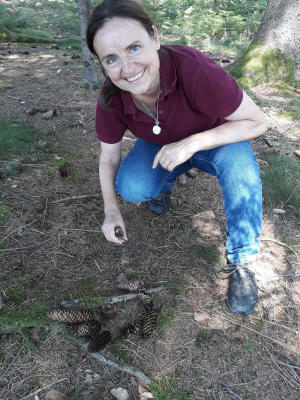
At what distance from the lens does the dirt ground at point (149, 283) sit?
147 centimetres

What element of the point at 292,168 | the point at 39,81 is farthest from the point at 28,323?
the point at 39,81

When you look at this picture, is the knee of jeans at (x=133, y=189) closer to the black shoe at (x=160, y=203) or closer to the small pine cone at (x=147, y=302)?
the black shoe at (x=160, y=203)

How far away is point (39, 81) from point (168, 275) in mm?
3985

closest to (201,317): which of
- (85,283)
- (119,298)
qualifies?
(119,298)

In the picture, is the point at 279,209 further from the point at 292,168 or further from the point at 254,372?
the point at 254,372

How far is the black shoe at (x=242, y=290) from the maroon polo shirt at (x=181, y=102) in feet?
3.06

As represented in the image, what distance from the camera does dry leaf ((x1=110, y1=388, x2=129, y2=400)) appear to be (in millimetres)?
1407

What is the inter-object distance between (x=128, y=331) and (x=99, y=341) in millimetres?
167

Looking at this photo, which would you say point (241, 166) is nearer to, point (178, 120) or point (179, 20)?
point (178, 120)

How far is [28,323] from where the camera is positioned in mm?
1595

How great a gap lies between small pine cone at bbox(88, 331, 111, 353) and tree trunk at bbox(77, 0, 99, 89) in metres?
3.64

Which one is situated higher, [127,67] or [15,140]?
[127,67]

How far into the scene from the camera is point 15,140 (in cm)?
304

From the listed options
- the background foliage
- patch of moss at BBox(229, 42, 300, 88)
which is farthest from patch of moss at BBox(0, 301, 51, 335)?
the background foliage
